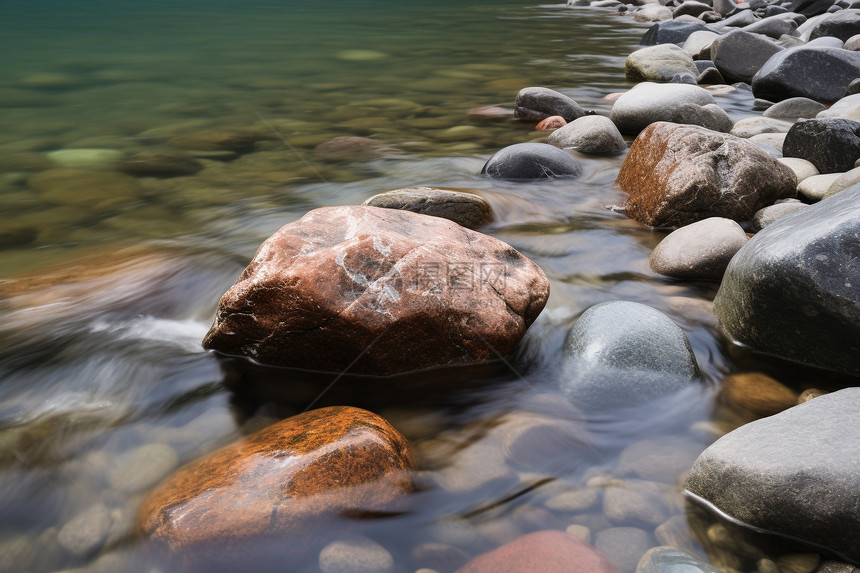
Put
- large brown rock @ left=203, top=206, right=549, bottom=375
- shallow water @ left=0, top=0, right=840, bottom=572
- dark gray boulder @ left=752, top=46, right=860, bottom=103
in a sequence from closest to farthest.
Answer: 1. shallow water @ left=0, top=0, right=840, bottom=572
2. large brown rock @ left=203, top=206, right=549, bottom=375
3. dark gray boulder @ left=752, top=46, right=860, bottom=103

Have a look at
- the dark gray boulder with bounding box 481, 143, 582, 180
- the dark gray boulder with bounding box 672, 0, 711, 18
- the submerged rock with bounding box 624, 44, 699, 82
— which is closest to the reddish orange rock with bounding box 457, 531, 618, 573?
the dark gray boulder with bounding box 481, 143, 582, 180

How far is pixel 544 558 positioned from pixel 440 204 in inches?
107

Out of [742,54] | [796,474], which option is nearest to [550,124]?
[742,54]

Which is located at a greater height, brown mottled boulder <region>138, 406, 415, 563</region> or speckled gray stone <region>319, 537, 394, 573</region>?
brown mottled boulder <region>138, 406, 415, 563</region>

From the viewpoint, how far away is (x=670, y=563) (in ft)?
5.86

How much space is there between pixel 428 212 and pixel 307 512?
250 cm

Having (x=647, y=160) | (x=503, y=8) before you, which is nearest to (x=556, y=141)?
(x=647, y=160)

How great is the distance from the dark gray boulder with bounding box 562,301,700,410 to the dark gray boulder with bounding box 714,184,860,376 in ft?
1.30

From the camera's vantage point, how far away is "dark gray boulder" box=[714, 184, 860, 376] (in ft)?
8.36

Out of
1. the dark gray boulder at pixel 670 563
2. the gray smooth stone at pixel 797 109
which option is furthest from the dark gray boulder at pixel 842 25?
the dark gray boulder at pixel 670 563

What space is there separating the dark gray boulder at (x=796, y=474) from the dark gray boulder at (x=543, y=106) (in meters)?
5.90

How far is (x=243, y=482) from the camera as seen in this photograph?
6.63 ft

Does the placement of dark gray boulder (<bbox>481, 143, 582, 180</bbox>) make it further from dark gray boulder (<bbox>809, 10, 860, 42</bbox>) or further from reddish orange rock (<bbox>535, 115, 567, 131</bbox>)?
dark gray boulder (<bbox>809, 10, 860, 42</bbox>)

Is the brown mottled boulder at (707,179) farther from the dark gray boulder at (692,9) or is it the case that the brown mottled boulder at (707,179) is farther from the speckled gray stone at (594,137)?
the dark gray boulder at (692,9)
